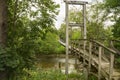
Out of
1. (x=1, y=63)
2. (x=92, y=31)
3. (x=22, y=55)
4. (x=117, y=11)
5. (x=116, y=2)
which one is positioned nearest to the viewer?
(x=1, y=63)

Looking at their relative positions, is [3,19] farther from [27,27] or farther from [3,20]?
[27,27]

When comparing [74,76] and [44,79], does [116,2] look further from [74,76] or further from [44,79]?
[44,79]

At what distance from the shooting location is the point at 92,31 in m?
21.8

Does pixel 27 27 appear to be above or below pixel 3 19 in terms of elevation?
below

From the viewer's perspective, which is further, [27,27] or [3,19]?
[27,27]

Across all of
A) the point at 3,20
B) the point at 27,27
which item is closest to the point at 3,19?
the point at 3,20

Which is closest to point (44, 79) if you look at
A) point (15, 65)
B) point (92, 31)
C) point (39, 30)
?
point (39, 30)

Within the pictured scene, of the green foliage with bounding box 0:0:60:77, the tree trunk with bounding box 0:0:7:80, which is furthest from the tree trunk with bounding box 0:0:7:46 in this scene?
the green foliage with bounding box 0:0:60:77

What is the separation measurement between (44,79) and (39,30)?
3.14 meters

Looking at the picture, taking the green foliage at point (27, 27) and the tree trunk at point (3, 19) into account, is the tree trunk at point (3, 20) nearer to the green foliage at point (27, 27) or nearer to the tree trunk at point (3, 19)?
the tree trunk at point (3, 19)

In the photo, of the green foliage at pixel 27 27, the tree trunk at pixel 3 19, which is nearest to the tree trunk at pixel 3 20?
the tree trunk at pixel 3 19

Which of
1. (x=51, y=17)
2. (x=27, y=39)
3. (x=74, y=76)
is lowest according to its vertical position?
(x=74, y=76)

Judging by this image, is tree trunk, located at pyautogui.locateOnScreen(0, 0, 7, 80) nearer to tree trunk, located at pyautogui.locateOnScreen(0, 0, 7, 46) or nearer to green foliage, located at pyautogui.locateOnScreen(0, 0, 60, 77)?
tree trunk, located at pyautogui.locateOnScreen(0, 0, 7, 46)

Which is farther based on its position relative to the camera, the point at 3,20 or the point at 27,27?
the point at 27,27
